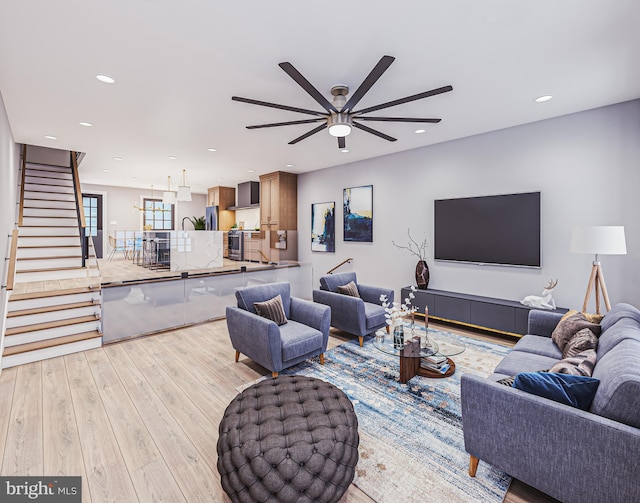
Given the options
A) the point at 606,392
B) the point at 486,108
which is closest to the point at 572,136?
the point at 486,108

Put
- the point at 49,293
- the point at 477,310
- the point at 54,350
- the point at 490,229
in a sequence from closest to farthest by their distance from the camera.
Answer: the point at 54,350 < the point at 49,293 < the point at 477,310 < the point at 490,229

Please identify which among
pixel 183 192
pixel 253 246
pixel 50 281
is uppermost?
pixel 183 192

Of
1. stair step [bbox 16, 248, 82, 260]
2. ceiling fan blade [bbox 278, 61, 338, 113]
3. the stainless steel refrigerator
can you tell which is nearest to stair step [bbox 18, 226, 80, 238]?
stair step [bbox 16, 248, 82, 260]

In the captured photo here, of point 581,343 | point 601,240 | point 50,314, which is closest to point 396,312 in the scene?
point 581,343

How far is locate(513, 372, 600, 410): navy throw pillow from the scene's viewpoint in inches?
62.5

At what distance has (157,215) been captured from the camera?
11445 millimetres

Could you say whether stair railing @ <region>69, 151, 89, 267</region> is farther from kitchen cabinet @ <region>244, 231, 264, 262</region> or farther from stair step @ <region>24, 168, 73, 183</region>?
kitchen cabinet @ <region>244, 231, 264, 262</region>

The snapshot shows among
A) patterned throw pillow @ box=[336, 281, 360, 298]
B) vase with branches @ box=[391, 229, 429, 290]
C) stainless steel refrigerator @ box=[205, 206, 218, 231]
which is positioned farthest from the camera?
stainless steel refrigerator @ box=[205, 206, 218, 231]

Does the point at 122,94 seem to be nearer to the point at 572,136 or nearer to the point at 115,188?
the point at 572,136

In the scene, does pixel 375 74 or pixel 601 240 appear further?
pixel 601 240

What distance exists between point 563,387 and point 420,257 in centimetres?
380

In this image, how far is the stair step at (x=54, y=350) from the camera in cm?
339

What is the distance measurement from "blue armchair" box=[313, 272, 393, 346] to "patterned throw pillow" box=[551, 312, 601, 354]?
1.90 meters

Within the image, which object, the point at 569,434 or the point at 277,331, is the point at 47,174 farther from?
the point at 569,434
